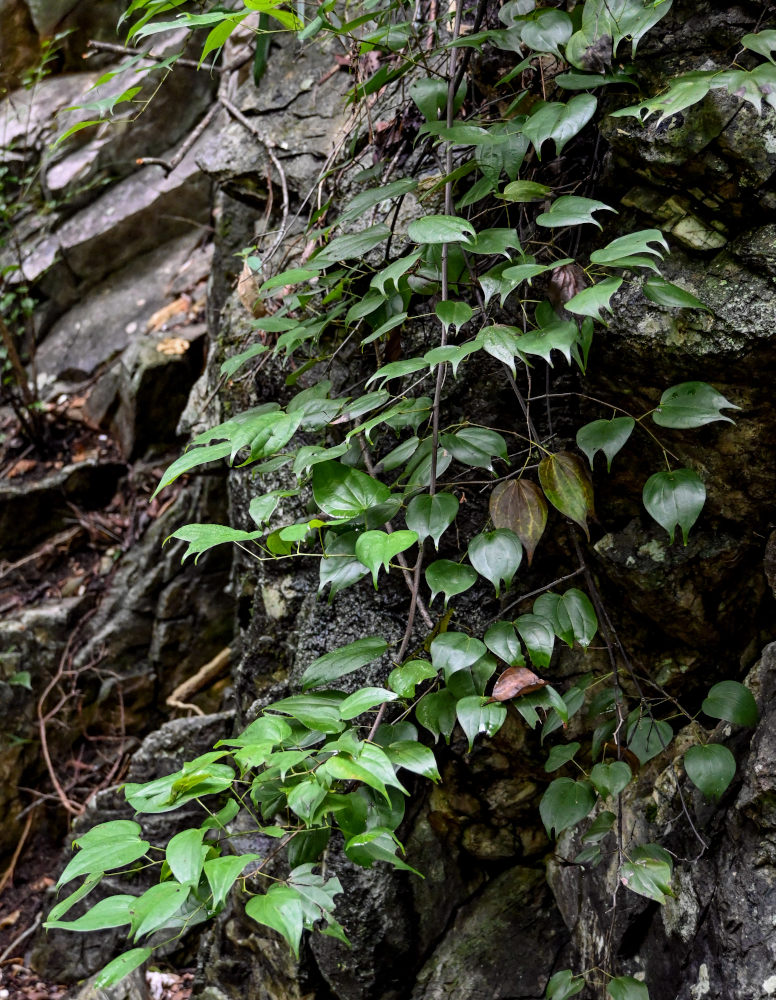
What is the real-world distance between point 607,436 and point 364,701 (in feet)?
2.03

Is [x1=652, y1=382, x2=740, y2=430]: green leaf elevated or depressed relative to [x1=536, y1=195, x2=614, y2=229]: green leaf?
depressed

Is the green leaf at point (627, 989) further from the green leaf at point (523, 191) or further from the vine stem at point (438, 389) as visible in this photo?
the green leaf at point (523, 191)

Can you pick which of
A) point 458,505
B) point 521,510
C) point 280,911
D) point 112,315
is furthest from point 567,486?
point 112,315

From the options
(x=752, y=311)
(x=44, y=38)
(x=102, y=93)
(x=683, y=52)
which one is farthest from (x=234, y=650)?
(x=44, y=38)

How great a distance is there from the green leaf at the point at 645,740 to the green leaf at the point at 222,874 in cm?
82

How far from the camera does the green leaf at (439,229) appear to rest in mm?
1261

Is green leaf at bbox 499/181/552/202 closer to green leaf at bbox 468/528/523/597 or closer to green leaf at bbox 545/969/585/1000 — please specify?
green leaf at bbox 468/528/523/597

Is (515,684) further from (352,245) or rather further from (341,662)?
(352,245)

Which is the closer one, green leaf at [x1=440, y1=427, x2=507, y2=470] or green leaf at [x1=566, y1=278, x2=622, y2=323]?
green leaf at [x1=566, y1=278, x2=622, y2=323]

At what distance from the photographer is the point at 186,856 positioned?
972mm

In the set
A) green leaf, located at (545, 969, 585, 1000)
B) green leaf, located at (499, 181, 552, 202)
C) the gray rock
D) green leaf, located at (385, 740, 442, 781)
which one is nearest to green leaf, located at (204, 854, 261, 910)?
green leaf, located at (385, 740, 442, 781)

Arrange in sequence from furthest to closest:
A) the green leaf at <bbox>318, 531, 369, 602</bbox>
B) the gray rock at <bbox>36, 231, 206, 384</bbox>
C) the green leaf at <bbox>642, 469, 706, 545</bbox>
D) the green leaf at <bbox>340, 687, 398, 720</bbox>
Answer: the gray rock at <bbox>36, 231, 206, 384</bbox>
the green leaf at <bbox>318, 531, 369, 602</bbox>
the green leaf at <bbox>642, 469, 706, 545</bbox>
the green leaf at <bbox>340, 687, 398, 720</bbox>

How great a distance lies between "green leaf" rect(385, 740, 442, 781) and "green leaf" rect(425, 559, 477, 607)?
0.88 feet

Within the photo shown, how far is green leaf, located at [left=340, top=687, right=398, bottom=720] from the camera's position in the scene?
109 centimetres
